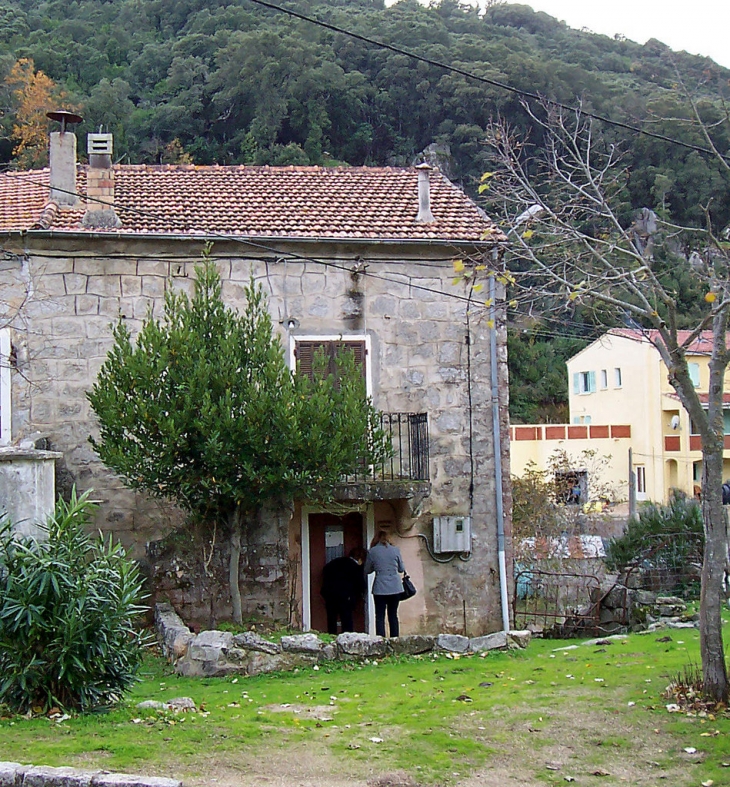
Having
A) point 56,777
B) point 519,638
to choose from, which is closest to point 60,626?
point 56,777

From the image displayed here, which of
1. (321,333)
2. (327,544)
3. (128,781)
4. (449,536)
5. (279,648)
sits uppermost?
(321,333)

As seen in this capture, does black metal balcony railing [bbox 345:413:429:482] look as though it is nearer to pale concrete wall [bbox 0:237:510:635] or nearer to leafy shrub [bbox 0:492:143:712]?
pale concrete wall [bbox 0:237:510:635]

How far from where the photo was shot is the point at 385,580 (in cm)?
1210

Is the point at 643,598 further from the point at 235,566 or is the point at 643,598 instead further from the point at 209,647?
the point at 209,647

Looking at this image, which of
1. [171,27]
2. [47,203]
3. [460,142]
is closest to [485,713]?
[47,203]

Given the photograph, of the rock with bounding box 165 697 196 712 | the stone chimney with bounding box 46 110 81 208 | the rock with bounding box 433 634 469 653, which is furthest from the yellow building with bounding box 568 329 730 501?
the rock with bounding box 165 697 196 712

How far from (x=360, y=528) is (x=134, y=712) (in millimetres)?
7279

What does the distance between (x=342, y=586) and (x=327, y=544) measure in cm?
134

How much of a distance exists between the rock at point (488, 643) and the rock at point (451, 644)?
99 mm

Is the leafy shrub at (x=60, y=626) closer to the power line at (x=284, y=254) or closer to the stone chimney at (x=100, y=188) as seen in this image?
the power line at (x=284, y=254)

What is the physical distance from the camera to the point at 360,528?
47.1 ft

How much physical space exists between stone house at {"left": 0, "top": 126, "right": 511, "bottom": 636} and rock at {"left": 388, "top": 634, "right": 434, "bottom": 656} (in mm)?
2630

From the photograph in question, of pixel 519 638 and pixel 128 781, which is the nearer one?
pixel 128 781

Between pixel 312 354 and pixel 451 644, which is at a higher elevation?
pixel 312 354
